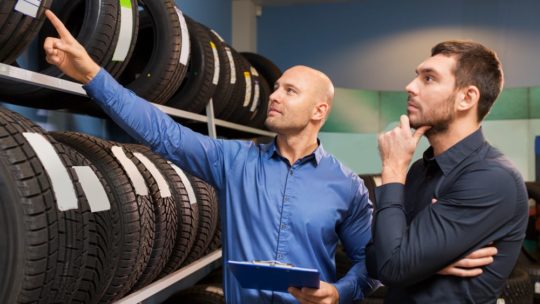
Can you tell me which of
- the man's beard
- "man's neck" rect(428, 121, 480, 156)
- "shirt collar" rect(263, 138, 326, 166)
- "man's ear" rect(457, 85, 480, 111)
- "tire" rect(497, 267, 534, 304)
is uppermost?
"man's ear" rect(457, 85, 480, 111)

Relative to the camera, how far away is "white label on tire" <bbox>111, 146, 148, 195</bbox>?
2084 mm

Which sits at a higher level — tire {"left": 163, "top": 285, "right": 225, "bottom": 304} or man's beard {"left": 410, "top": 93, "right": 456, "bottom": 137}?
man's beard {"left": 410, "top": 93, "right": 456, "bottom": 137}

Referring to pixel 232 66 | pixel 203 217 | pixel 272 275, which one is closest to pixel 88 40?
pixel 272 275

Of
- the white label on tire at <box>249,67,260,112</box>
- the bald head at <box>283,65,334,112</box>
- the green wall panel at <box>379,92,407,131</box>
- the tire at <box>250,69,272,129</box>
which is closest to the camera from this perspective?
the bald head at <box>283,65,334,112</box>

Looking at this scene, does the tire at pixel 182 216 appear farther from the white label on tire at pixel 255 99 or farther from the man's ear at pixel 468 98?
the white label on tire at pixel 255 99

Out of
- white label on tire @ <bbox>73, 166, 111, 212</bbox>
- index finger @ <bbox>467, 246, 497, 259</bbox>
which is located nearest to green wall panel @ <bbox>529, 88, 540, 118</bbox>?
index finger @ <bbox>467, 246, 497, 259</bbox>

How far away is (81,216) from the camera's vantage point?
5.32ft

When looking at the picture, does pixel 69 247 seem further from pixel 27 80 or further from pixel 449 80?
pixel 449 80

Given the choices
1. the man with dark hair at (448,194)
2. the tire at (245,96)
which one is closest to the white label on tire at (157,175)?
the man with dark hair at (448,194)

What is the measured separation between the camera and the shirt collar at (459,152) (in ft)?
5.21

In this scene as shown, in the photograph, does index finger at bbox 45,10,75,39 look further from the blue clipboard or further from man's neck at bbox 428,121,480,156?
man's neck at bbox 428,121,480,156

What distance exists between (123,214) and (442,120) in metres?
1.19

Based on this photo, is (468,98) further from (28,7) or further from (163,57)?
(163,57)

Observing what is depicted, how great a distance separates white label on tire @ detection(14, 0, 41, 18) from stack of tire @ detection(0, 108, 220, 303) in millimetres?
306
